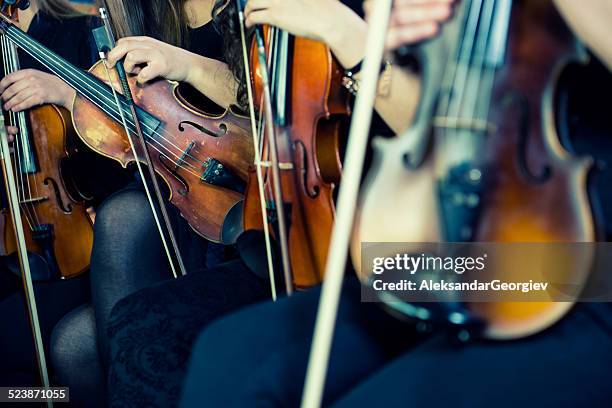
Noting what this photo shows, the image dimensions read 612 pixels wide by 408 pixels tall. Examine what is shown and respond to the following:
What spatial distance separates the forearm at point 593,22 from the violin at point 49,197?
832 mm

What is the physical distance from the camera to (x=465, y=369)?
0.51m

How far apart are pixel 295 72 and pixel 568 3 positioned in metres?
0.33

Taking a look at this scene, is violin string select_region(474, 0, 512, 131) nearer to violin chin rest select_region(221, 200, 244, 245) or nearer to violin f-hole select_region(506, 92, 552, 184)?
violin f-hole select_region(506, 92, 552, 184)

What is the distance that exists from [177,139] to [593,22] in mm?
673

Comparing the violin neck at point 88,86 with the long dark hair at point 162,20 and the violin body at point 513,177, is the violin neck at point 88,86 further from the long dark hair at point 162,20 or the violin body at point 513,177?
the violin body at point 513,177

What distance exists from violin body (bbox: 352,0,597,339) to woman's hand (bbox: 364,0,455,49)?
46 mm

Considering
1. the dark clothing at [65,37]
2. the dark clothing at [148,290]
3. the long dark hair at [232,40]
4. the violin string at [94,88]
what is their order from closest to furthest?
the dark clothing at [148,290] < the long dark hair at [232,40] < the violin string at [94,88] < the dark clothing at [65,37]

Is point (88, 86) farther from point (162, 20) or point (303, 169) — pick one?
point (303, 169)

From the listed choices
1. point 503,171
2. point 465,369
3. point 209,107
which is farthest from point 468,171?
point 209,107

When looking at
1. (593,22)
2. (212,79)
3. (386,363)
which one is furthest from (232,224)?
Answer: (593,22)

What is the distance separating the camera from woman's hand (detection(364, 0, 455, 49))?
22.7 inches

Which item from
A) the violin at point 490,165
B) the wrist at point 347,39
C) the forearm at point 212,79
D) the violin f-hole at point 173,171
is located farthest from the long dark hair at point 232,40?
the violin at point 490,165

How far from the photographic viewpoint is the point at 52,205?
1.12 meters

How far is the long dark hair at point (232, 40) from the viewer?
0.97 metres
